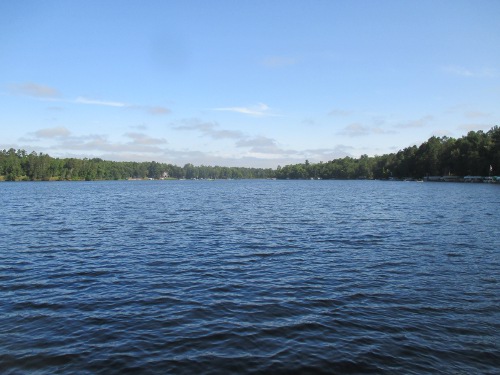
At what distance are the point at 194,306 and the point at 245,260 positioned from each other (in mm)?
8624

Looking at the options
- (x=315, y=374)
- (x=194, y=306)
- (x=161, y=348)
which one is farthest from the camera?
(x=194, y=306)

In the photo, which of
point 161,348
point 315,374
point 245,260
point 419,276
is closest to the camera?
point 315,374

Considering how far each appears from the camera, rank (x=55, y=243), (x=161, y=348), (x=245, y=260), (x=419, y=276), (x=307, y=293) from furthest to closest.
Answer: (x=55, y=243)
(x=245, y=260)
(x=419, y=276)
(x=307, y=293)
(x=161, y=348)

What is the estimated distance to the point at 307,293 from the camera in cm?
1747

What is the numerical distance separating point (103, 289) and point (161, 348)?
24.0 ft

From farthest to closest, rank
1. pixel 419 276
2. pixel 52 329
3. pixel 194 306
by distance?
pixel 419 276
pixel 194 306
pixel 52 329

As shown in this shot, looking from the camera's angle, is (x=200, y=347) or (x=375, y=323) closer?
(x=200, y=347)

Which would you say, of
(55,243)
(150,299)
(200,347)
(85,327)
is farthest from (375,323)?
(55,243)

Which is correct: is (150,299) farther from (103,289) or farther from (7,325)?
(7,325)

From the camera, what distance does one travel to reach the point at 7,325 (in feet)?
45.7

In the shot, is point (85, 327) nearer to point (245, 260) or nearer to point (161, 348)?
point (161, 348)

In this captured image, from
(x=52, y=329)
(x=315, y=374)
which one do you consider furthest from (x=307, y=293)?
(x=52, y=329)

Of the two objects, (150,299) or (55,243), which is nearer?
(150,299)

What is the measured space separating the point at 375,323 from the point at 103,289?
41.4ft
